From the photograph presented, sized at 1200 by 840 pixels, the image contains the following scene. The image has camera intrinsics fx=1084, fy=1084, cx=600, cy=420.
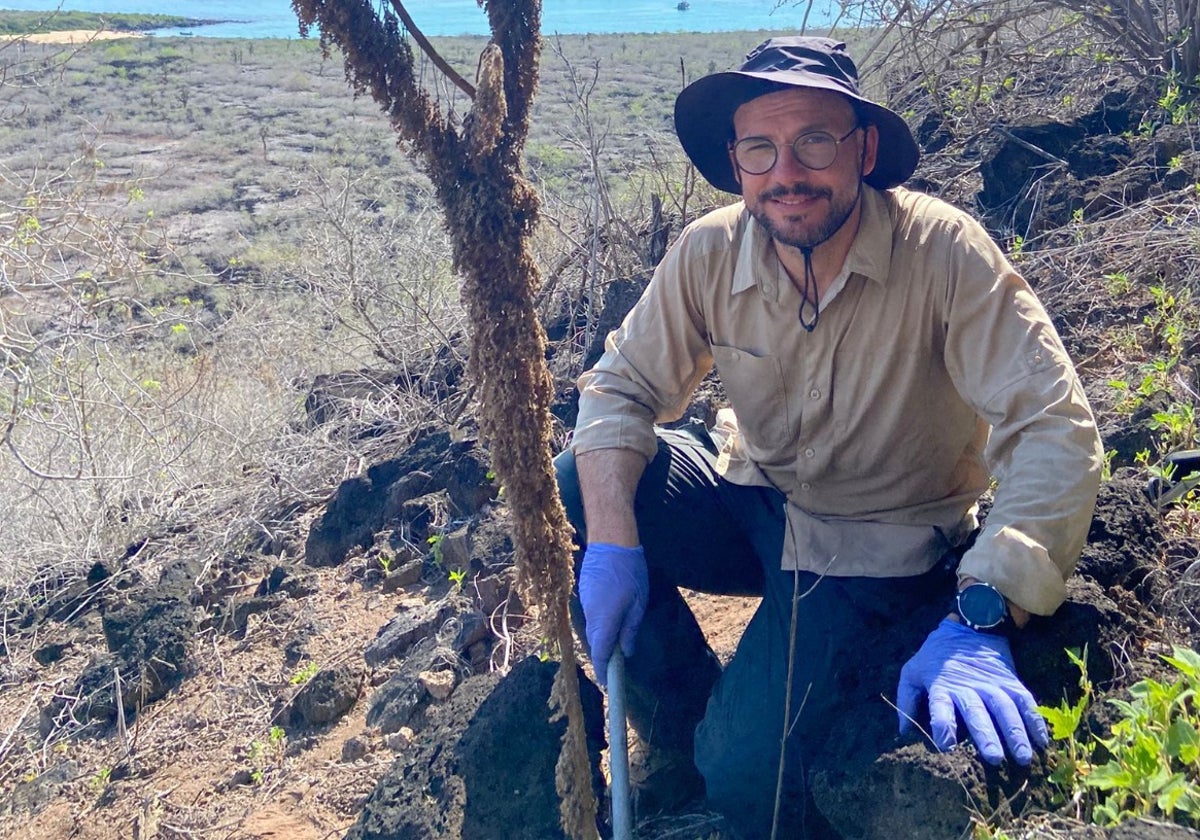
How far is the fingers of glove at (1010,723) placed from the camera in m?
1.85

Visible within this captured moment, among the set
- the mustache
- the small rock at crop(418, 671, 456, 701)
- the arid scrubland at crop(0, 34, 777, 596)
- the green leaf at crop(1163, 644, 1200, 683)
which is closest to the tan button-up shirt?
the mustache

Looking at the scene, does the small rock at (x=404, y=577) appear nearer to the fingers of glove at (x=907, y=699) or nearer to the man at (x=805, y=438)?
the man at (x=805, y=438)

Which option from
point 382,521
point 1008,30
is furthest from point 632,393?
point 1008,30

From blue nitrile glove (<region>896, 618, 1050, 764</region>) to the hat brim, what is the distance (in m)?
1.15

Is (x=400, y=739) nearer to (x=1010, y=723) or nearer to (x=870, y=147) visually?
(x=1010, y=723)

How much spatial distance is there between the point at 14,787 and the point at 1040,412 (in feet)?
11.7

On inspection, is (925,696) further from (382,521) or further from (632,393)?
(382,521)

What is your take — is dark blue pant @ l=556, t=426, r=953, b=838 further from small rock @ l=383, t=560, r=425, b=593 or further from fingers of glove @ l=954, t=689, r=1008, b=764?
small rock @ l=383, t=560, r=425, b=593

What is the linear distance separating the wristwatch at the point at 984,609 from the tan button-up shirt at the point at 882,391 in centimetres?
3

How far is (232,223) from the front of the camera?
50.8 ft

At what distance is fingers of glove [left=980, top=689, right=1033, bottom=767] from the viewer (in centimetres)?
185

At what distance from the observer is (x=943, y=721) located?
190cm

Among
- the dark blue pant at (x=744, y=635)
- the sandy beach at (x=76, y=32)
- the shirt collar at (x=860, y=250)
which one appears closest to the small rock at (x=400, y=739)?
the dark blue pant at (x=744, y=635)

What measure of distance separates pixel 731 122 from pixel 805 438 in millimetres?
845
